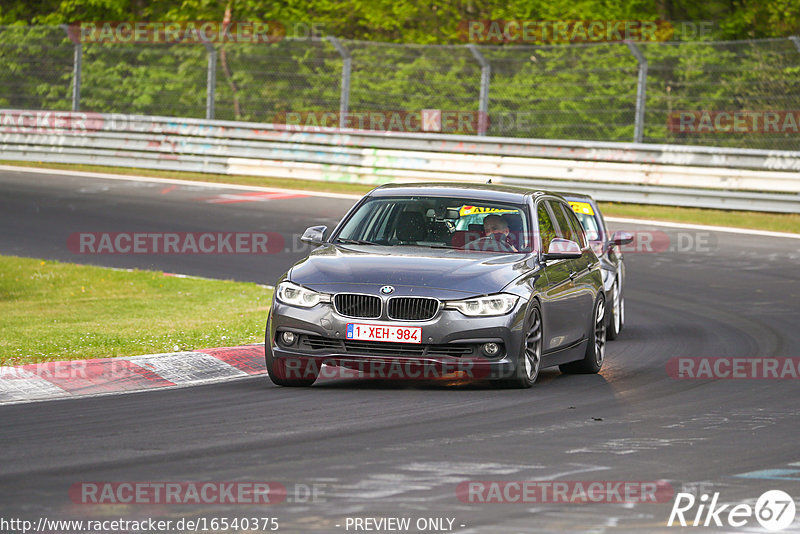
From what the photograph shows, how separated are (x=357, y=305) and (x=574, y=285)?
2.25m

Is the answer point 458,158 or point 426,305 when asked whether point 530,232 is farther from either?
point 458,158

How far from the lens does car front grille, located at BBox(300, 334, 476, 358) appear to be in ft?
31.1

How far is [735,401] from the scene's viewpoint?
381 inches

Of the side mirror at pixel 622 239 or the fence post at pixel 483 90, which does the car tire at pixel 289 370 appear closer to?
the side mirror at pixel 622 239

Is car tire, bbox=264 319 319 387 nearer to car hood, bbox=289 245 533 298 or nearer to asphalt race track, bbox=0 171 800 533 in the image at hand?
asphalt race track, bbox=0 171 800 533

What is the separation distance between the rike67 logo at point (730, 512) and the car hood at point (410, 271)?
340 cm

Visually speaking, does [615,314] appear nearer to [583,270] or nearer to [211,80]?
[583,270]

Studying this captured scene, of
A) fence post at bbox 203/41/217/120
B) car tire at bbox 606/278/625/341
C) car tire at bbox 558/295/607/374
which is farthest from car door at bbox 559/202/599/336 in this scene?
fence post at bbox 203/41/217/120

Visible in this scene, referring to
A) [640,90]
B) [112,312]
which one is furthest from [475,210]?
[640,90]

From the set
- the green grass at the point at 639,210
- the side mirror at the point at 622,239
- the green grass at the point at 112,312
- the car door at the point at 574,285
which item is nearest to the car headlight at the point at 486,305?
the car door at the point at 574,285

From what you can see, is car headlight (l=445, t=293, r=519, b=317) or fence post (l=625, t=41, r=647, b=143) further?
fence post (l=625, t=41, r=647, b=143)

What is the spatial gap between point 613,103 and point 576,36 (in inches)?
442

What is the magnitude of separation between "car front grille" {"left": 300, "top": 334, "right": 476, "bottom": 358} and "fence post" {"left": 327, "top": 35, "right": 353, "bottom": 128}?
62.7 feet

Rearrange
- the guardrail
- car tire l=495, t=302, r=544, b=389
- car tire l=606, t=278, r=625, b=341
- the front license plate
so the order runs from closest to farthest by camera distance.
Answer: the front license plate → car tire l=495, t=302, r=544, b=389 → car tire l=606, t=278, r=625, b=341 → the guardrail
